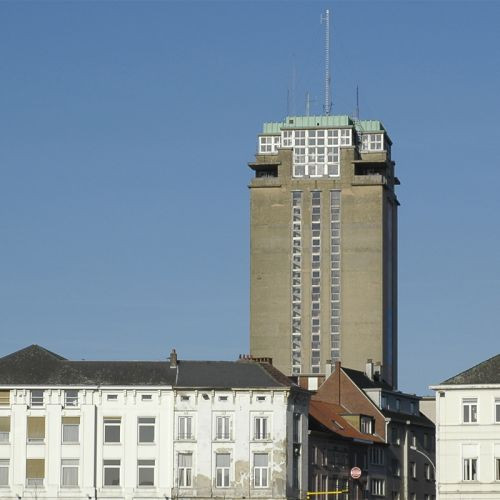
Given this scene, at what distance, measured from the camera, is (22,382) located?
451ft

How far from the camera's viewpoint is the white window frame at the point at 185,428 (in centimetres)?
13612

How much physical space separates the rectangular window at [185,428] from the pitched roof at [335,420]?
18.8 metres

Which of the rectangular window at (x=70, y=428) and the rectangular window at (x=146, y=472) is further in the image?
the rectangular window at (x=70, y=428)

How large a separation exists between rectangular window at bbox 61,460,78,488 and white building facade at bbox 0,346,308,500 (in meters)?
0.07

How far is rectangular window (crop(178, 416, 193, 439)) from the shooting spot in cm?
13612

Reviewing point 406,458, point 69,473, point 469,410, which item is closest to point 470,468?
point 469,410

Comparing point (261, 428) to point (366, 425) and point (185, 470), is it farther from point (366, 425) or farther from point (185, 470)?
point (366, 425)

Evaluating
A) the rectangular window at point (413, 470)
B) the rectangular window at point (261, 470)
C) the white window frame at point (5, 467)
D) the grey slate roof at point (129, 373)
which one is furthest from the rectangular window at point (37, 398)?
the rectangular window at point (413, 470)

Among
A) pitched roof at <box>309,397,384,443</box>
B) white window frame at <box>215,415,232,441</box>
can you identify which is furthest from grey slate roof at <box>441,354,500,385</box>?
pitched roof at <box>309,397,384,443</box>

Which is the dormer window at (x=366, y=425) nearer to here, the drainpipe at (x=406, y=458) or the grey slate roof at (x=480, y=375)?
the drainpipe at (x=406, y=458)

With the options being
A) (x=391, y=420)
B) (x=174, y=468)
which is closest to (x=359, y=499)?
(x=391, y=420)

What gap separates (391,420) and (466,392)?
4359 cm

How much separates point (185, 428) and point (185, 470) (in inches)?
125

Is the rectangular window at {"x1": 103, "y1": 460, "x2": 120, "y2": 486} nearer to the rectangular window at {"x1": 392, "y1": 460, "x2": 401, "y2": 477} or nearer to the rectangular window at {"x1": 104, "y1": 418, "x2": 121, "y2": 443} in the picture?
the rectangular window at {"x1": 104, "y1": 418, "x2": 121, "y2": 443}
